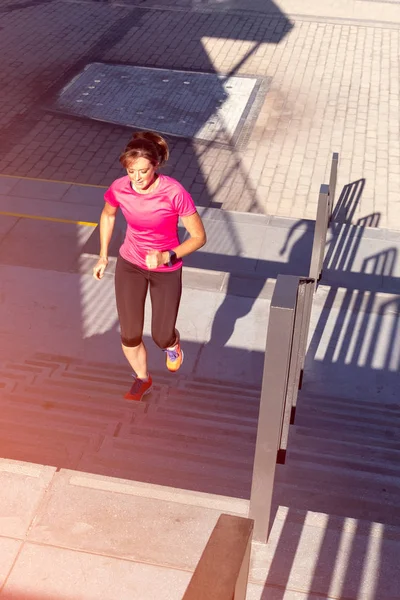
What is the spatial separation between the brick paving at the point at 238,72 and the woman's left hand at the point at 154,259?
521 centimetres

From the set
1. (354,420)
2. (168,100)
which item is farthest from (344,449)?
(168,100)

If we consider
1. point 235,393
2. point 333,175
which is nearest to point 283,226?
point 333,175

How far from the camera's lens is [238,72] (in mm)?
13312

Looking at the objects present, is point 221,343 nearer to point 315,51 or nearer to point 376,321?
point 376,321

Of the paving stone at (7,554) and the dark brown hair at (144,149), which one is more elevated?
the dark brown hair at (144,149)

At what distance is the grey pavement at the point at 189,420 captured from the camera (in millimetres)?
3168

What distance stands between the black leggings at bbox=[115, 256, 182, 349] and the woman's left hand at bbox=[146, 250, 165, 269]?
0.80ft

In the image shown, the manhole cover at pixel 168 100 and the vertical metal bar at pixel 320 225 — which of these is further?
the manhole cover at pixel 168 100

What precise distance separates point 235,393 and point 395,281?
8.50 ft

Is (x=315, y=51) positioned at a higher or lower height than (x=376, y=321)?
lower

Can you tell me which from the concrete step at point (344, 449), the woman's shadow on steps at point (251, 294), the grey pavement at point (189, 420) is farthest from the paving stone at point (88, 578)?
the woman's shadow on steps at point (251, 294)

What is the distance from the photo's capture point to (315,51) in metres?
14.1

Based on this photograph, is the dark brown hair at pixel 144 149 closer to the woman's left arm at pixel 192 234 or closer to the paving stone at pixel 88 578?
the woman's left arm at pixel 192 234

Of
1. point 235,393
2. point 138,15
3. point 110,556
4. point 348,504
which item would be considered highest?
point 110,556
